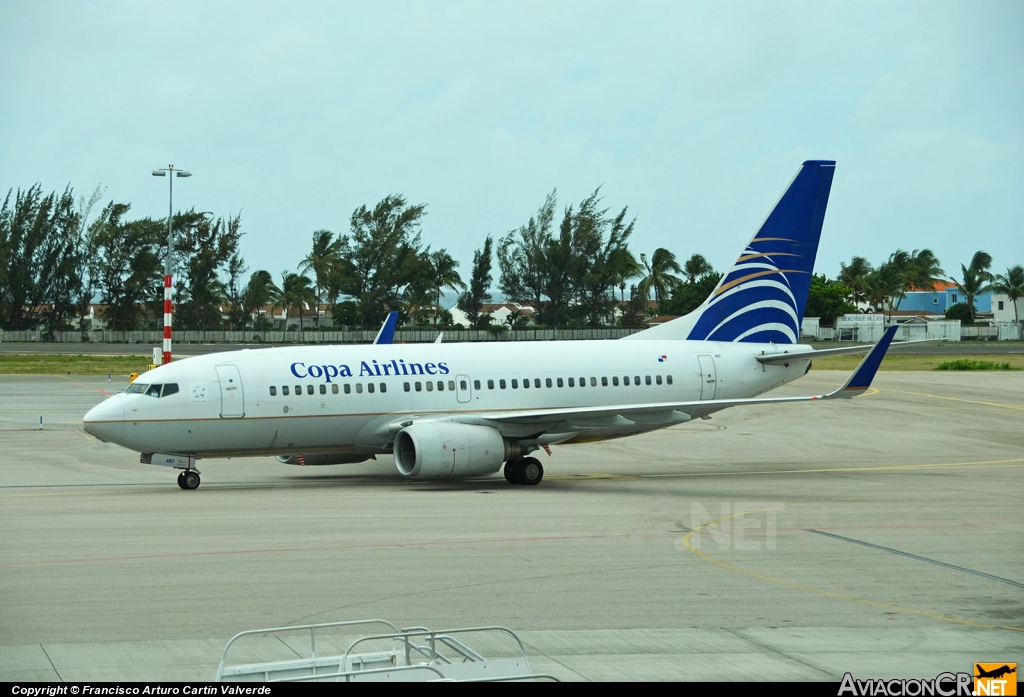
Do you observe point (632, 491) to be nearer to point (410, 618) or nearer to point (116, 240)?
point (410, 618)

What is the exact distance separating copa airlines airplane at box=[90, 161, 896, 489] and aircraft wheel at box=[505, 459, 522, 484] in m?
0.03

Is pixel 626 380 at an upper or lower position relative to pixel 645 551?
upper

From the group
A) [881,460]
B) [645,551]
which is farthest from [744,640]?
[881,460]

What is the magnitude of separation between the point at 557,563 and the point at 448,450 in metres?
10.2

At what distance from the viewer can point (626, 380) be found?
3256 cm

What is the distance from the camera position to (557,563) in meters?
18.1

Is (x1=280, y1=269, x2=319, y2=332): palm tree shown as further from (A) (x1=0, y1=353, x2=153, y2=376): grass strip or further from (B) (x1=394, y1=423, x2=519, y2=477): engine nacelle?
(B) (x1=394, y1=423, x2=519, y2=477): engine nacelle

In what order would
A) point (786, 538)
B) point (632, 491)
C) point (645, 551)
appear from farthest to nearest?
1. point (632, 491)
2. point (786, 538)
3. point (645, 551)

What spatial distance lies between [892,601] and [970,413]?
124ft

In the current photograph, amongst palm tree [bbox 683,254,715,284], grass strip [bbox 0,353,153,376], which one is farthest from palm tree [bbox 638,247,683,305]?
grass strip [bbox 0,353,153,376]

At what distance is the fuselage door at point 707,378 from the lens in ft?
109

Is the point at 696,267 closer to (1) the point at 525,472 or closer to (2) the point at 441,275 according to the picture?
(2) the point at 441,275

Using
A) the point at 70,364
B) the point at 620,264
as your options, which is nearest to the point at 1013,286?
the point at 620,264

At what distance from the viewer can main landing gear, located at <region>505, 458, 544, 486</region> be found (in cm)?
2927
